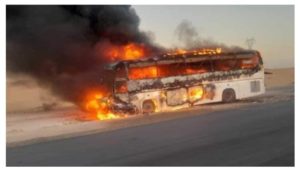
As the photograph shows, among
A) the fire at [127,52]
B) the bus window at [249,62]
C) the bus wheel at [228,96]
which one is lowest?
the bus wheel at [228,96]

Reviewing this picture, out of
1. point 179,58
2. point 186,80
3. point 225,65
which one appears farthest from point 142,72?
point 225,65

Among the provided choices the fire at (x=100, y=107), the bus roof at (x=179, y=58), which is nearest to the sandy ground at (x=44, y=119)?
the fire at (x=100, y=107)

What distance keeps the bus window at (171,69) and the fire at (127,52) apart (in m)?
4.16

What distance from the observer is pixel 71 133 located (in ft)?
55.3

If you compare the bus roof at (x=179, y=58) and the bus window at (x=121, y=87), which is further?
the bus roof at (x=179, y=58)

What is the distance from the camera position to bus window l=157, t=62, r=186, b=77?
2302 cm

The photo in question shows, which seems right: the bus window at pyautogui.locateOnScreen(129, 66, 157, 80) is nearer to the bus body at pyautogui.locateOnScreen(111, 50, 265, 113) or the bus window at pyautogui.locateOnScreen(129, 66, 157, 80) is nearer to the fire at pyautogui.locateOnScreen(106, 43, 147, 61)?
the bus body at pyautogui.locateOnScreen(111, 50, 265, 113)

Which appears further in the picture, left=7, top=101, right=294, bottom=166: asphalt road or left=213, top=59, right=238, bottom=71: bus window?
left=213, top=59, right=238, bottom=71: bus window

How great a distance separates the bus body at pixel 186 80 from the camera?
72.7ft

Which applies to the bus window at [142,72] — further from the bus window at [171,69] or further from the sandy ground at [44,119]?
the sandy ground at [44,119]

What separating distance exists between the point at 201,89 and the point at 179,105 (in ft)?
5.46

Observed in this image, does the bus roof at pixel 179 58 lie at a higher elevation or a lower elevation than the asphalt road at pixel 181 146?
higher

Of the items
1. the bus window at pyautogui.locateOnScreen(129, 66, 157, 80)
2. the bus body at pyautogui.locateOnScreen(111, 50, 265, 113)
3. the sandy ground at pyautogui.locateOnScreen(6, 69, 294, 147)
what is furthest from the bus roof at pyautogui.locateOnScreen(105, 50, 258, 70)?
the sandy ground at pyautogui.locateOnScreen(6, 69, 294, 147)

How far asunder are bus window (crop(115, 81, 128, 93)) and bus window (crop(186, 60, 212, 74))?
3.65 metres
